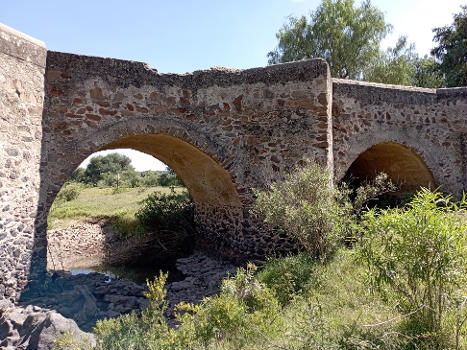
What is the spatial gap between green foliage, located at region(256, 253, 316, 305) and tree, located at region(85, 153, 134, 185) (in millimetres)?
26219

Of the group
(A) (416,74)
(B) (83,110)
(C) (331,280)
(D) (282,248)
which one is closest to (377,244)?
(C) (331,280)

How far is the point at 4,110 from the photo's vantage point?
489 cm

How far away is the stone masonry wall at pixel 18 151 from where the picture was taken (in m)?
4.88

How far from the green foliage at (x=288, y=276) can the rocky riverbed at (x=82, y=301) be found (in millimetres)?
710

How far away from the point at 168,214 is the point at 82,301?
521cm

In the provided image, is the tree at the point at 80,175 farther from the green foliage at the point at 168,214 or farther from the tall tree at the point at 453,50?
the tall tree at the point at 453,50

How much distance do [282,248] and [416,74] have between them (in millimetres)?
14068

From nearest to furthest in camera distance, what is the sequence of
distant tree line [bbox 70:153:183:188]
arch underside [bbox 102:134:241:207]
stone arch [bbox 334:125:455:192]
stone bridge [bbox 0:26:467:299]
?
stone bridge [bbox 0:26:467:299] < arch underside [bbox 102:134:241:207] < stone arch [bbox 334:125:455:192] < distant tree line [bbox 70:153:183:188]

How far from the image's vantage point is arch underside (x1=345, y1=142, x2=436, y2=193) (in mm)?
8508

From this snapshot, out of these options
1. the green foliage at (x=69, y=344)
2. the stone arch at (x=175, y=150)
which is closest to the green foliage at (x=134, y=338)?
the green foliage at (x=69, y=344)

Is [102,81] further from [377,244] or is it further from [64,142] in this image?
[377,244]

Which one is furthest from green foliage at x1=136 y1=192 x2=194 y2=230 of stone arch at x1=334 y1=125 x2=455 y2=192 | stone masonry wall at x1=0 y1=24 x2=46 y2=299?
stone masonry wall at x1=0 y1=24 x2=46 y2=299

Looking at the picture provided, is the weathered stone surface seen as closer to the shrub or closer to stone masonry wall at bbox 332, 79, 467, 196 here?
the shrub

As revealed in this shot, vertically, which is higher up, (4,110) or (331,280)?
(4,110)
